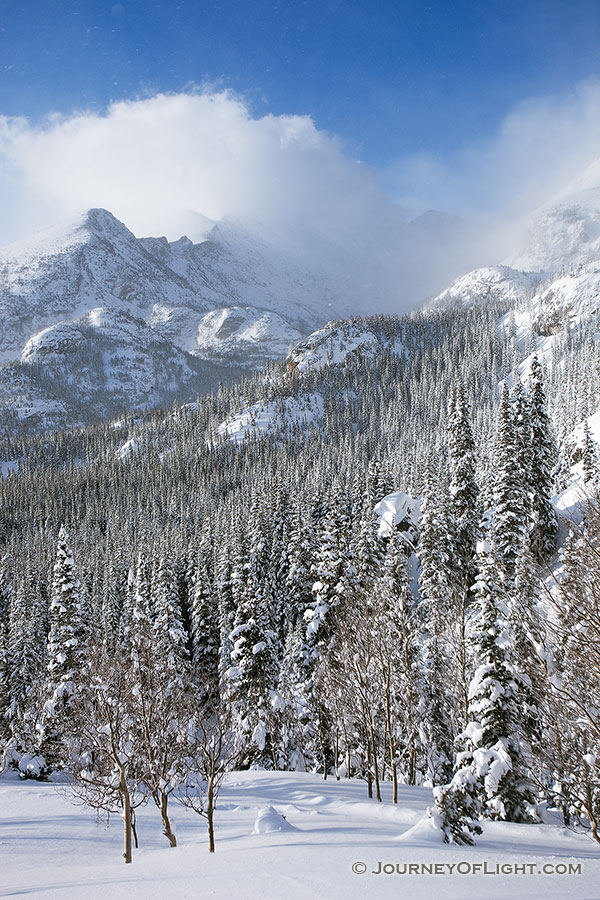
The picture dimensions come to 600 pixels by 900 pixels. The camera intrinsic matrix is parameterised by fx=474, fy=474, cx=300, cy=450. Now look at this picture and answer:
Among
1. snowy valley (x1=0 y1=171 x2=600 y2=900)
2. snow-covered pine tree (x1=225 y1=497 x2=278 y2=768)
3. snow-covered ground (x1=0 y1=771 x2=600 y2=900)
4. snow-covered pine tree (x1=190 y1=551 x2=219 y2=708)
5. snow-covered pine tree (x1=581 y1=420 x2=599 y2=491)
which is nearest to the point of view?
snow-covered ground (x1=0 y1=771 x2=600 y2=900)

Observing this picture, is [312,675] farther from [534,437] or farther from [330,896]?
[534,437]

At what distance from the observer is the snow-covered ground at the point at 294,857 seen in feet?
28.2

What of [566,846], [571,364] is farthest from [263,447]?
[566,846]

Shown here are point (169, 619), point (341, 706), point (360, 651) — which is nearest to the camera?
point (360, 651)

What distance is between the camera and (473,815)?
14.5 metres

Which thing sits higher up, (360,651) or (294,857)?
(360,651)

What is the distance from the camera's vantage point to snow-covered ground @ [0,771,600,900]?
8602 mm

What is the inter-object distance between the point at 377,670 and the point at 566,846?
11536 millimetres

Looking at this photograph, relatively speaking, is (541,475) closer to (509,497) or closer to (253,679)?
(509,497)

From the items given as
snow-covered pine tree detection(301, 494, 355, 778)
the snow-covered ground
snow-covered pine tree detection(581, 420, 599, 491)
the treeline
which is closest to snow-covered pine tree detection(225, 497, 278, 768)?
the treeline

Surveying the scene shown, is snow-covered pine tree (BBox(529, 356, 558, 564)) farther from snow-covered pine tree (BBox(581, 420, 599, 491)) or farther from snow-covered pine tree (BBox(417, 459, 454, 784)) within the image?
snow-covered pine tree (BBox(417, 459, 454, 784))

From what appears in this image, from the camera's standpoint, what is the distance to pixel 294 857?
11055 millimetres

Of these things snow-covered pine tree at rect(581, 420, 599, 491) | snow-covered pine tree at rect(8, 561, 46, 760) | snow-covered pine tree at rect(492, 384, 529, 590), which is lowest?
snow-covered pine tree at rect(8, 561, 46, 760)

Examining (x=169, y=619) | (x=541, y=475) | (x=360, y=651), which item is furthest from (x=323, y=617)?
(x=541, y=475)
